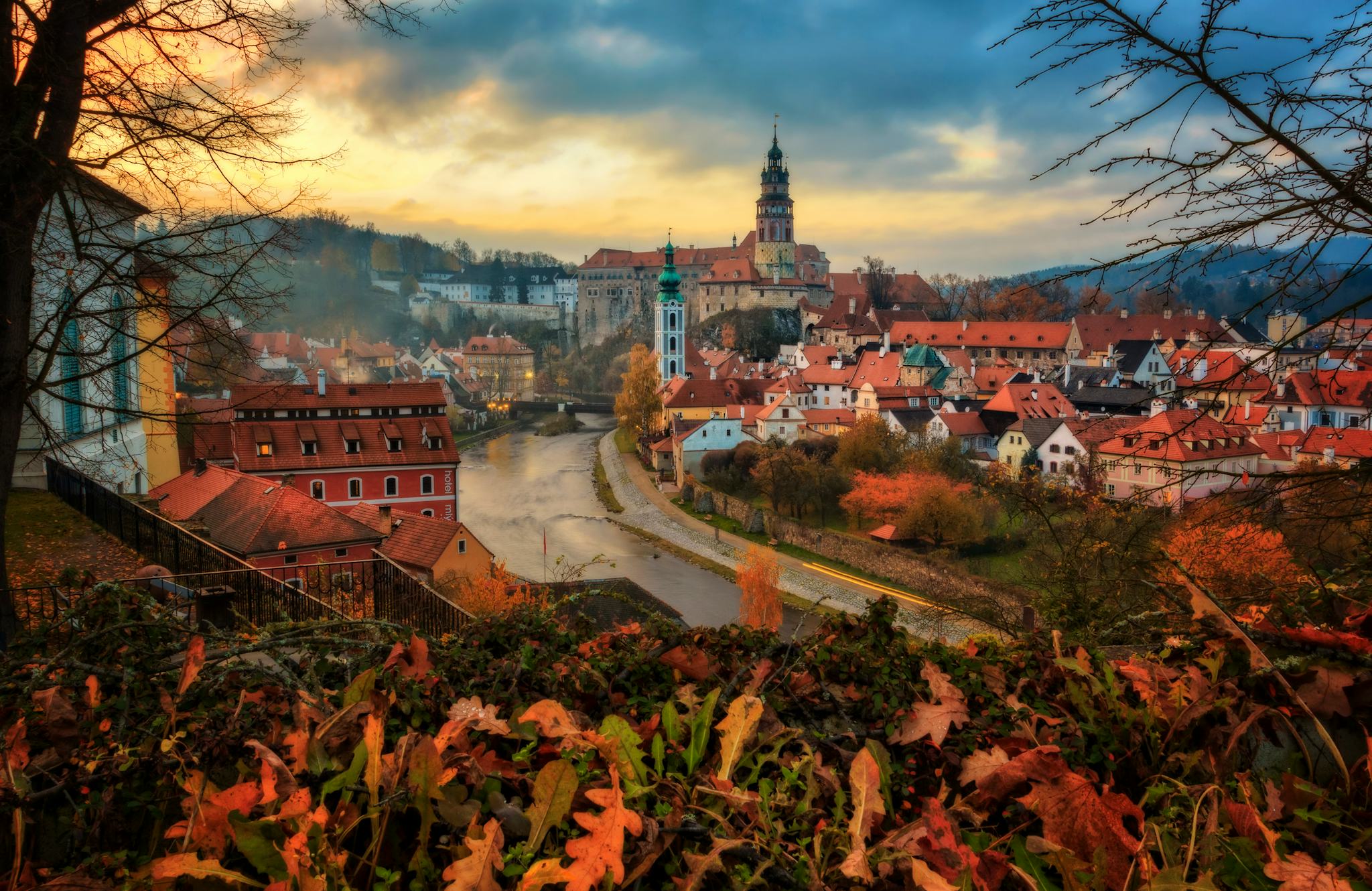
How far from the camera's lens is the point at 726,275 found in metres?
111

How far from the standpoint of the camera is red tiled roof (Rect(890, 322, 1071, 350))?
80375 millimetres

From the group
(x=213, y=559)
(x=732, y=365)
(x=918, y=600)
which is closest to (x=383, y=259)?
(x=732, y=365)

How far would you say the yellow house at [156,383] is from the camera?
6934 millimetres

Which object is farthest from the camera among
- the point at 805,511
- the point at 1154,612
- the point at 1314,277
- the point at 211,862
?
the point at 805,511

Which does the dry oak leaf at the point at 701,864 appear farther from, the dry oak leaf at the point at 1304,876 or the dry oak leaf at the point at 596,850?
the dry oak leaf at the point at 1304,876

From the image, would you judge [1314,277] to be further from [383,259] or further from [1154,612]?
[383,259]

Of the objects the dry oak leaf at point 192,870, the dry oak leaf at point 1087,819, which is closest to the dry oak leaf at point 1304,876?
the dry oak leaf at point 1087,819

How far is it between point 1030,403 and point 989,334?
30797 millimetres

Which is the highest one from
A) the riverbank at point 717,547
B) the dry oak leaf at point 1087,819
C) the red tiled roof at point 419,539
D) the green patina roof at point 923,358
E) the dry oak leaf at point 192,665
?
the dry oak leaf at point 192,665

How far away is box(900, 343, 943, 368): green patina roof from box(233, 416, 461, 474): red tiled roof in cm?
4170

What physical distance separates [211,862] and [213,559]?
28.0 ft

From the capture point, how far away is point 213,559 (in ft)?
31.0

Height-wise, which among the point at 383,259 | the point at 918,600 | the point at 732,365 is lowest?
the point at 918,600

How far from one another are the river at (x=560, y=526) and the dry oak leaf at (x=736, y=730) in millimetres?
16552
